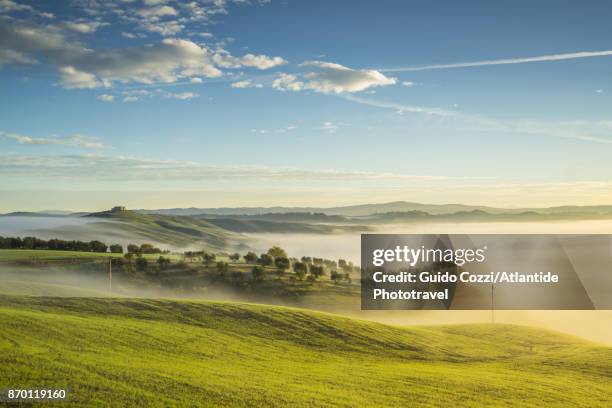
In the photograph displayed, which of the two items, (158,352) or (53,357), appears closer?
(53,357)

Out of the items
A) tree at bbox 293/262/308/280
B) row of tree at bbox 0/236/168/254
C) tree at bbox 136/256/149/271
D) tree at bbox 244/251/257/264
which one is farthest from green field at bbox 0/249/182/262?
tree at bbox 293/262/308/280

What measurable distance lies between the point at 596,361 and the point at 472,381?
23.8m

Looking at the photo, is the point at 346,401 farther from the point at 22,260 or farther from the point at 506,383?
the point at 22,260

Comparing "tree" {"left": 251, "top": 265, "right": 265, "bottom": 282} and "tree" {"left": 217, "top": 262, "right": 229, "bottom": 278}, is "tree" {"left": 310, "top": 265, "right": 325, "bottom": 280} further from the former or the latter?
"tree" {"left": 217, "top": 262, "right": 229, "bottom": 278}

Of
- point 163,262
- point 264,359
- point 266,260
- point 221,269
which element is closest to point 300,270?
point 266,260

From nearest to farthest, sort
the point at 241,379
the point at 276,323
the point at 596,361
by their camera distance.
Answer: the point at 241,379 < the point at 596,361 < the point at 276,323

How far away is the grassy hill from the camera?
31750 millimetres

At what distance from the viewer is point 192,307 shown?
64250 millimetres

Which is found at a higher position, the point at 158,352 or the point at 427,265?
the point at 427,265

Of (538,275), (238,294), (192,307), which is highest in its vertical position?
(538,275)

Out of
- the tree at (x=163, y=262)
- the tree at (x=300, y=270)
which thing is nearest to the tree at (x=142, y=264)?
the tree at (x=163, y=262)

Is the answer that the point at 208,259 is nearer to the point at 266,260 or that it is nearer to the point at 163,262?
the point at 163,262

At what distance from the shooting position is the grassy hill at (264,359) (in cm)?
3175

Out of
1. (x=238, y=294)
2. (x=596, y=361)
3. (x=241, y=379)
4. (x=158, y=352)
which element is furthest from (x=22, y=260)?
(x=596, y=361)
